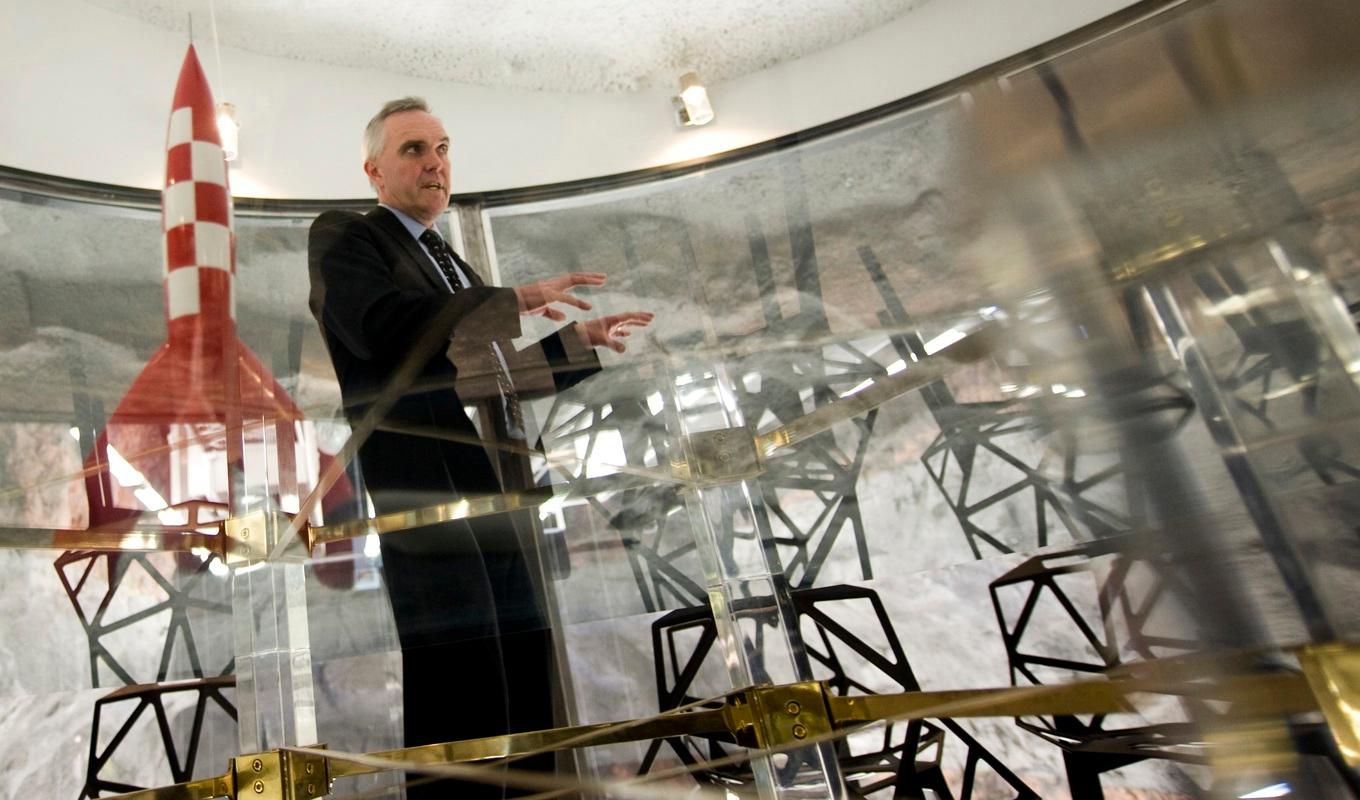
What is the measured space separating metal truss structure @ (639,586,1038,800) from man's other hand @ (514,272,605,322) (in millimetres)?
454

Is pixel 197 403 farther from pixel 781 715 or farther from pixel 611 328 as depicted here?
pixel 781 715

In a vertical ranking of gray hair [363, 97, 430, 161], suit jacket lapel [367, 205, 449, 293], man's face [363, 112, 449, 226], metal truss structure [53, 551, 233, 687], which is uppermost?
gray hair [363, 97, 430, 161]

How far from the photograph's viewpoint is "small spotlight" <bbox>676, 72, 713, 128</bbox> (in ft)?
4.28

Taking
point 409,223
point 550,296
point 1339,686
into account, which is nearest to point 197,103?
point 409,223

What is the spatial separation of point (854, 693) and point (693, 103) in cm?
101

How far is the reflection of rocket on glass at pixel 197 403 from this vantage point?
106 cm

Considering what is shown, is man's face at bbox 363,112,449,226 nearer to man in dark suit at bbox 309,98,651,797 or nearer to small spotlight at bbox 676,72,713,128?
man in dark suit at bbox 309,98,651,797

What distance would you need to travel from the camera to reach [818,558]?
83cm

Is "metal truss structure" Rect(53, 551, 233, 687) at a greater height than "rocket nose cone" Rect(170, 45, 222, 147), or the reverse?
"rocket nose cone" Rect(170, 45, 222, 147)

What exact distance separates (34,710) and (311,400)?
52 cm

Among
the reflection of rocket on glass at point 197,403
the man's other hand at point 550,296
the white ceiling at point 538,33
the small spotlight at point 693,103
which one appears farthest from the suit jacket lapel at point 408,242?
the small spotlight at point 693,103

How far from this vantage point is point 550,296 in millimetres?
1070

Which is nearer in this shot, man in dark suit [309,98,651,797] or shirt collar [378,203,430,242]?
man in dark suit [309,98,651,797]

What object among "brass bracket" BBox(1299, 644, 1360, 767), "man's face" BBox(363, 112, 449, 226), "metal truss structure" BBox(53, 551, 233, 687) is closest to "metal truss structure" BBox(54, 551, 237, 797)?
"metal truss structure" BBox(53, 551, 233, 687)
